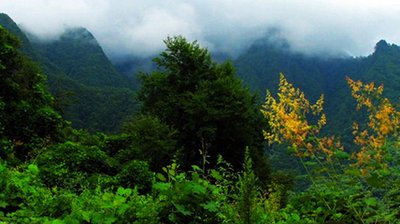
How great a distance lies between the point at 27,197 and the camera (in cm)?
524

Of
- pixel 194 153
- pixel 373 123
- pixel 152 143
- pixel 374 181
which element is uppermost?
pixel 194 153

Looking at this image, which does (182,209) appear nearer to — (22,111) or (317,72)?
(22,111)

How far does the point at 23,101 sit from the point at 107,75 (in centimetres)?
12419

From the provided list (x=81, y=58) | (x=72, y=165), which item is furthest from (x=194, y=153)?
(x=81, y=58)

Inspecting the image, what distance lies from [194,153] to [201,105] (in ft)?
11.2

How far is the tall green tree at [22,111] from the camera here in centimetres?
1898

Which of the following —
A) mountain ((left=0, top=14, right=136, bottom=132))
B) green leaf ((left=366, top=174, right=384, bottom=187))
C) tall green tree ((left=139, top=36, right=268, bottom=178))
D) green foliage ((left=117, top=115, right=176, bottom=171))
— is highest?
mountain ((left=0, top=14, right=136, bottom=132))

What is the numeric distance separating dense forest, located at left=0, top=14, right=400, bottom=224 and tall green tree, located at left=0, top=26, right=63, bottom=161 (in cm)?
6

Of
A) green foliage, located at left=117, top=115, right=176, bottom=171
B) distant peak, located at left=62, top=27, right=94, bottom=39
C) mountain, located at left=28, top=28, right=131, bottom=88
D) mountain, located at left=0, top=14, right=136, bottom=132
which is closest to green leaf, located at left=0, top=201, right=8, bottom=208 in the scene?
green foliage, located at left=117, top=115, right=176, bottom=171

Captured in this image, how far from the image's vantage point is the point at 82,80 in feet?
445

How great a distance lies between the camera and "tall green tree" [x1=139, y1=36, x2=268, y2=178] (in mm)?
26641

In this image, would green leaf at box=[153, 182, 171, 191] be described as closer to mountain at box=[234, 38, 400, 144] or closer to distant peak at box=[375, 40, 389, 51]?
mountain at box=[234, 38, 400, 144]

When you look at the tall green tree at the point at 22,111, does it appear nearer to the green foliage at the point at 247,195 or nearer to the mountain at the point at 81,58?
the green foliage at the point at 247,195

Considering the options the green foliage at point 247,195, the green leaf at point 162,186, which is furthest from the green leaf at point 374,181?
the green leaf at point 162,186
